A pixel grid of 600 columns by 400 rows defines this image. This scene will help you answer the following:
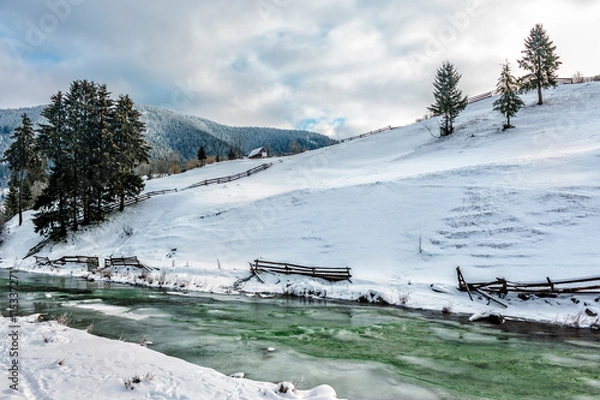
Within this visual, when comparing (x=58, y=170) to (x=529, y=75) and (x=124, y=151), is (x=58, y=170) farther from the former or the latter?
(x=529, y=75)

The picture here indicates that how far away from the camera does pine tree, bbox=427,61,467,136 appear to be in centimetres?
5094

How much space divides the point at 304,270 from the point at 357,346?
12.3m

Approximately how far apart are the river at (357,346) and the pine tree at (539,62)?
50.3 metres

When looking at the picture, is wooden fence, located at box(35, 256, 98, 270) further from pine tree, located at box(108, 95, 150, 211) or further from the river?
the river

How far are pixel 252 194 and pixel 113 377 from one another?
3765 cm

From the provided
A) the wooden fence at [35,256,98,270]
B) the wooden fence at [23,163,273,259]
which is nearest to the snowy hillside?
the wooden fence at [23,163,273,259]

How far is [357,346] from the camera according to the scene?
10.9m

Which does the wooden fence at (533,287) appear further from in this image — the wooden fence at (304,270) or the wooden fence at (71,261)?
the wooden fence at (71,261)

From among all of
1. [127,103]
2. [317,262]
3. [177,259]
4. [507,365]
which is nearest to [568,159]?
[317,262]

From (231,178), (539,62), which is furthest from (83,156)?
(539,62)

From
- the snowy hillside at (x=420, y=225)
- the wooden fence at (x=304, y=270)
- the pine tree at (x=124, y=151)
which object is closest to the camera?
the snowy hillside at (x=420, y=225)

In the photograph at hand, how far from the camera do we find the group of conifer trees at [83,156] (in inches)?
1570

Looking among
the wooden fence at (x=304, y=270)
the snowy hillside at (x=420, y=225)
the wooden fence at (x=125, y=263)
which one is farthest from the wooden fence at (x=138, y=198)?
the wooden fence at (x=304, y=270)

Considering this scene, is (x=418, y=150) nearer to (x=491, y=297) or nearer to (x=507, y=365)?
(x=491, y=297)
